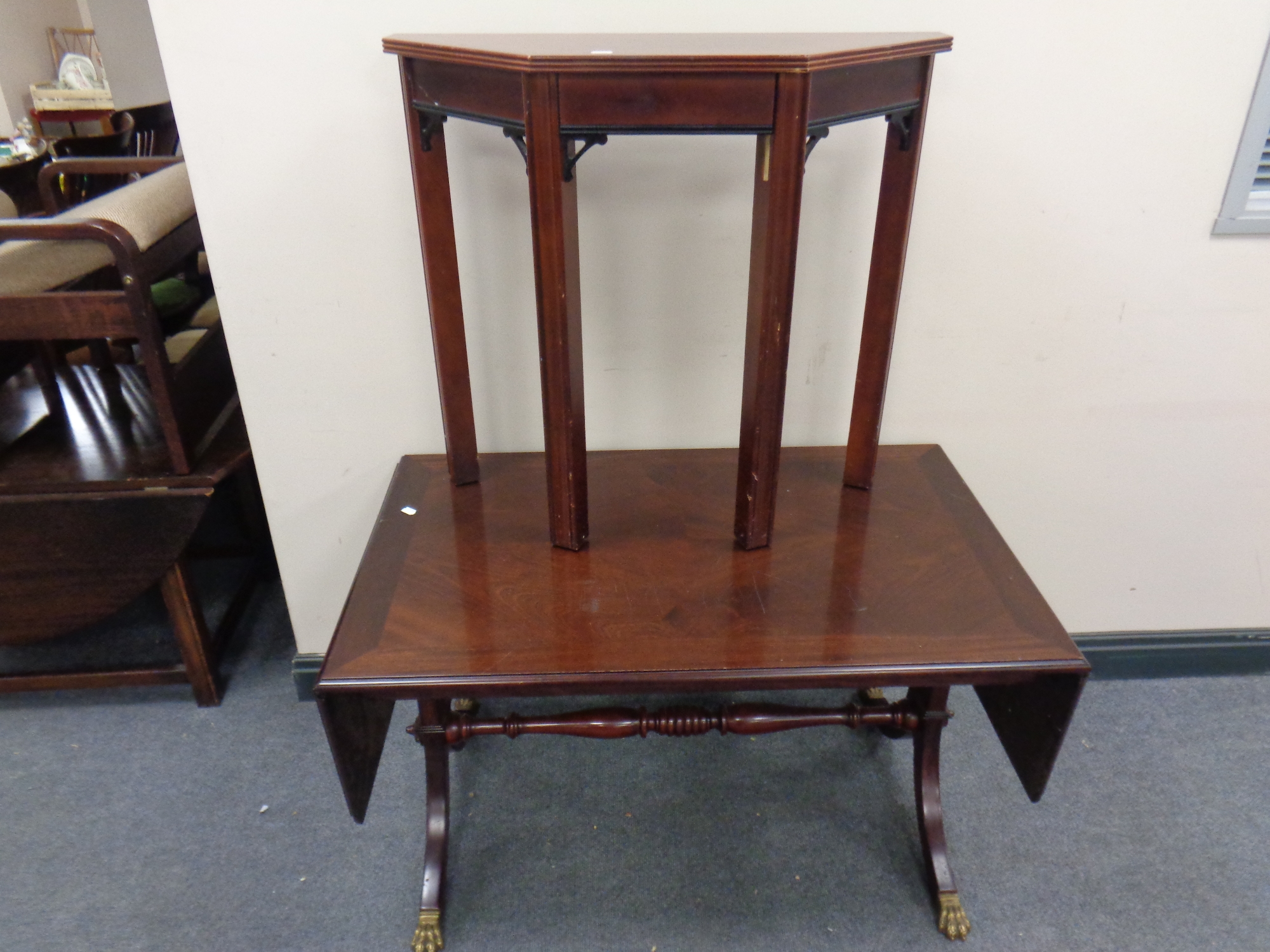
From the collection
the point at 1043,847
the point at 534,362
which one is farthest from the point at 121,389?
the point at 1043,847

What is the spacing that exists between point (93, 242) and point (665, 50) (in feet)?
3.98

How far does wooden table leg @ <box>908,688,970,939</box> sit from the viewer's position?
1.38 metres

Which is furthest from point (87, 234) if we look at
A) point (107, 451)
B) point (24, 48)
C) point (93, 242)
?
point (24, 48)

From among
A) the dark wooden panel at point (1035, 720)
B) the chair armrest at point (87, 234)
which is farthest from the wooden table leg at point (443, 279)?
the dark wooden panel at point (1035, 720)

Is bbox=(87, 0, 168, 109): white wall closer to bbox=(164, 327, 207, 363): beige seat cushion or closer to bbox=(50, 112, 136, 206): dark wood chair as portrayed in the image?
bbox=(50, 112, 136, 206): dark wood chair

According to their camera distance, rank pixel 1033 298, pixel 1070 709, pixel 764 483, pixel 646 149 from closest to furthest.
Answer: pixel 1070 709 < pixel 764 483 < pixel 646 149 < pixel 1033 298

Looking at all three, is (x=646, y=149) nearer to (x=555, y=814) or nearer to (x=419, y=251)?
(x=419, y=251)

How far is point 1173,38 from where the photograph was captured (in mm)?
1323

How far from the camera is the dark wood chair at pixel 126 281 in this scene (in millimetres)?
1393

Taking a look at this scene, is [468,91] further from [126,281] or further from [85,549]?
[85,549]

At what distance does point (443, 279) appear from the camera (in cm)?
129

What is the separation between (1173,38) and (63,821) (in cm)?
229

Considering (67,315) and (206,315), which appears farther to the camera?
(206,315)

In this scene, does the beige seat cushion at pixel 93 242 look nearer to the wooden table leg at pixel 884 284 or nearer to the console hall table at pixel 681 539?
the console hall table at pixel 681 539
